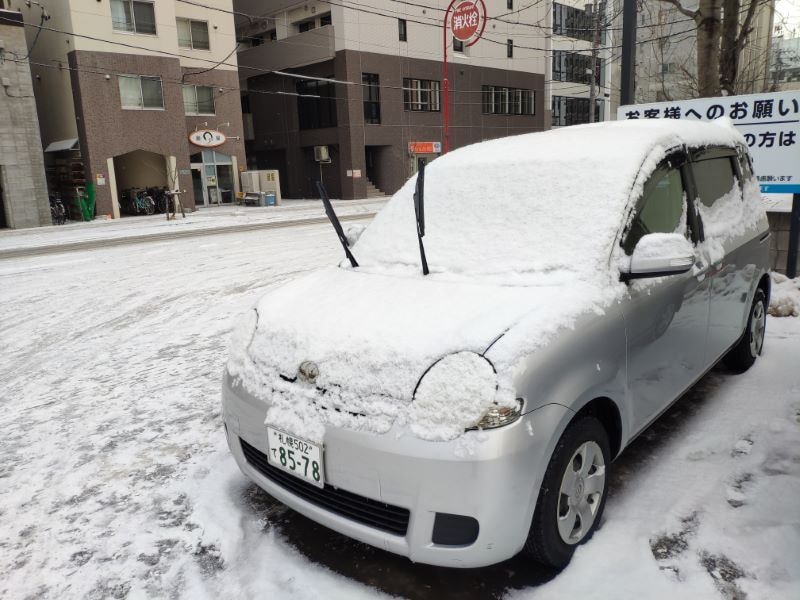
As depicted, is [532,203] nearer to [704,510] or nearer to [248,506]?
[704,510]

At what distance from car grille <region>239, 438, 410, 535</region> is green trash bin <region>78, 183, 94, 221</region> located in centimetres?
2424

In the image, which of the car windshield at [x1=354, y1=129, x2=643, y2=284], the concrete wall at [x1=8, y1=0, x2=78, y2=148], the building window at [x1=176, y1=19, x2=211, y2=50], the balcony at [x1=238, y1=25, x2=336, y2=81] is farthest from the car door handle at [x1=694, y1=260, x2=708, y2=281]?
the balcony at [x1=238, y1=25, x2=336, y2=81]

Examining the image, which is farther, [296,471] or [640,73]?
[640,73]

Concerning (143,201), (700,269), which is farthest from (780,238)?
(143,201)

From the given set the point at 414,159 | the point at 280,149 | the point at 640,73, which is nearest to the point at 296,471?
the point at 414,159

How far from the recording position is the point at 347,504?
2387mm

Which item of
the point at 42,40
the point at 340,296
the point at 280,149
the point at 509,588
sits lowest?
the point at 509,588

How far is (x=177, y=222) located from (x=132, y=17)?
9848 millimetres

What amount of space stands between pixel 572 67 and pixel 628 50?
40.9 m

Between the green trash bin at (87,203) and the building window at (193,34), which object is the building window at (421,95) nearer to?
the building window at (193,34)

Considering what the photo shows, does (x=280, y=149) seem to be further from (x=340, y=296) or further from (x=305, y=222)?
(x=340, y=296)

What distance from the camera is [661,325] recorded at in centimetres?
298

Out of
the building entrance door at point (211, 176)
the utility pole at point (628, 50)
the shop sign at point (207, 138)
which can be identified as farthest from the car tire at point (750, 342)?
the building entrance door at point (211, 176)

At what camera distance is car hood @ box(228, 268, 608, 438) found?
231cm
